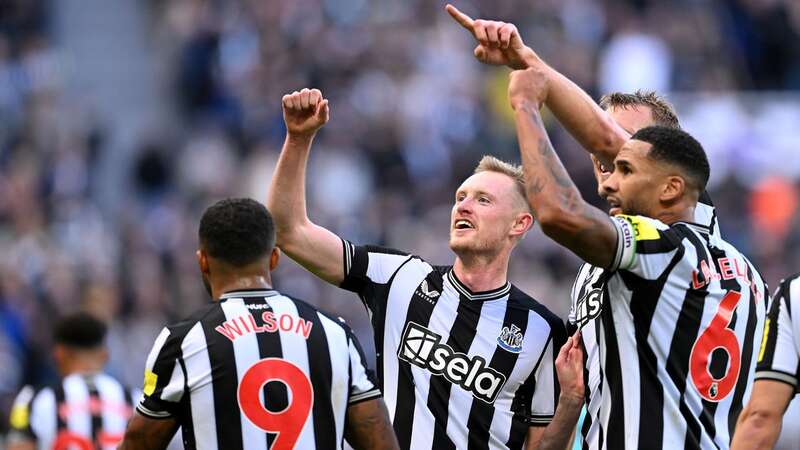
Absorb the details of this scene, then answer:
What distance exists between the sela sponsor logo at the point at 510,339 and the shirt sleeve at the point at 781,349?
132 centimetres

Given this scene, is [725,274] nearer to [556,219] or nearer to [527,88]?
[556,219]

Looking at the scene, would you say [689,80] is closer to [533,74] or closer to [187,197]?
[187,197]

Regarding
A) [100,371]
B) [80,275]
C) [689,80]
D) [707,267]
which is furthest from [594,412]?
[689,80]

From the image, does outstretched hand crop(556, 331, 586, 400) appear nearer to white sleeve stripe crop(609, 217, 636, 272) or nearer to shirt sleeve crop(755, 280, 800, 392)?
shirt sleeve crop(755, 280, 800, 392)

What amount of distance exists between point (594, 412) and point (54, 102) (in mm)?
13826

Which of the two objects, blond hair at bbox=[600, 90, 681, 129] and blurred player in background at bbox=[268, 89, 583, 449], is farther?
blond hair at bbox=[600, 90, 681, 129]

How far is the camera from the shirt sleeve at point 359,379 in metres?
5.68

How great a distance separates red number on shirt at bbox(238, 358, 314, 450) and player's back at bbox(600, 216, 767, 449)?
1.16 metres

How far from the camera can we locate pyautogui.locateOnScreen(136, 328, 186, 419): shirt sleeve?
17.9 feet

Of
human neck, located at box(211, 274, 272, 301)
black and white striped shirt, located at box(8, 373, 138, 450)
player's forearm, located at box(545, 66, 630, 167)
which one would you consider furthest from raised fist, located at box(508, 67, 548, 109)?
black and white striped shirt, located at box(8, 373, 138, 450)

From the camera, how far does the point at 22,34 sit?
19.2m

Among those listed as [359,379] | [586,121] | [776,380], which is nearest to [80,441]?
[359,379]

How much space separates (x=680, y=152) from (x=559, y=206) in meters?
0.66

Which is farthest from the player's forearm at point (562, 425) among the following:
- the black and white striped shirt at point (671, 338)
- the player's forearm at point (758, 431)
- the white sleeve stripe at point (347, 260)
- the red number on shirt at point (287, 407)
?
the red number on shirt at point (287, 407)
